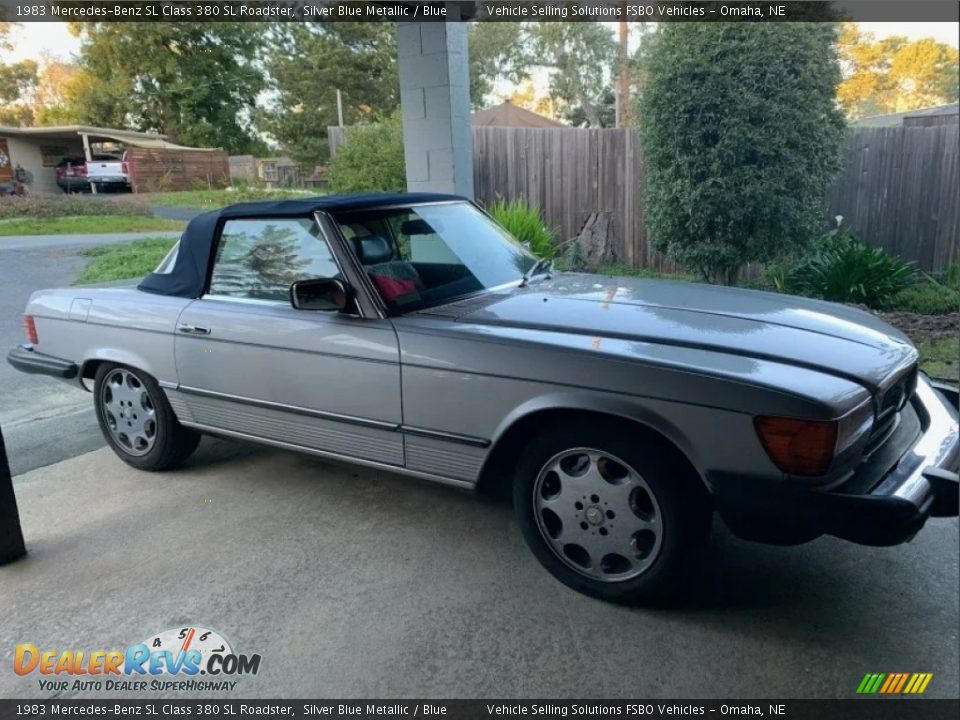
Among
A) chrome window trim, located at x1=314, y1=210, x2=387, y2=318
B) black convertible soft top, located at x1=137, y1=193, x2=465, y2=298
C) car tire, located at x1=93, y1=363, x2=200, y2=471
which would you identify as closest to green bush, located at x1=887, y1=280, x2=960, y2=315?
black convertible soft top, located at x1=137, y1=193, x2=465, y2=298

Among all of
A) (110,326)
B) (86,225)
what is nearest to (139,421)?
(110,326)

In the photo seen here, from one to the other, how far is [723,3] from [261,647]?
24.0 ft

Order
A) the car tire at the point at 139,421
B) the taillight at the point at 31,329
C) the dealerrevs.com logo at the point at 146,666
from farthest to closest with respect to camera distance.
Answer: the taillight at the point at 31,329, the car tire at the point at 139,421, the dealerrevs.com logo at the point at 146,666

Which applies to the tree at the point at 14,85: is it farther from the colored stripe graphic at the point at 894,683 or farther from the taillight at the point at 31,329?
the colored stripe graphic at the point at 894,683

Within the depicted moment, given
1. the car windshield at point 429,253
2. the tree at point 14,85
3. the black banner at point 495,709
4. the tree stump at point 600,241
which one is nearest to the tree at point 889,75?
the tree stump at point 600,241

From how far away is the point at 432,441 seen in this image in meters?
3.12

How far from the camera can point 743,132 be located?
7.10 metres

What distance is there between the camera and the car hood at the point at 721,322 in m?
2.71

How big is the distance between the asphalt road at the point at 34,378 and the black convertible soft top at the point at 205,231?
1.60 m

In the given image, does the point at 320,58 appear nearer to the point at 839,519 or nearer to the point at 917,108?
the point at 917,108

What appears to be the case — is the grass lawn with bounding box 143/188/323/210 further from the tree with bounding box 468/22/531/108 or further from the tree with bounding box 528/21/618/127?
the tree with bounding box 528/21/618/127

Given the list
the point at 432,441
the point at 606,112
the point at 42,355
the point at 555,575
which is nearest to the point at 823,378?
the point at 555,575

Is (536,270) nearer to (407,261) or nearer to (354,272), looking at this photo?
(407,261)

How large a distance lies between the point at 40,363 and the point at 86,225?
5.70 feet
